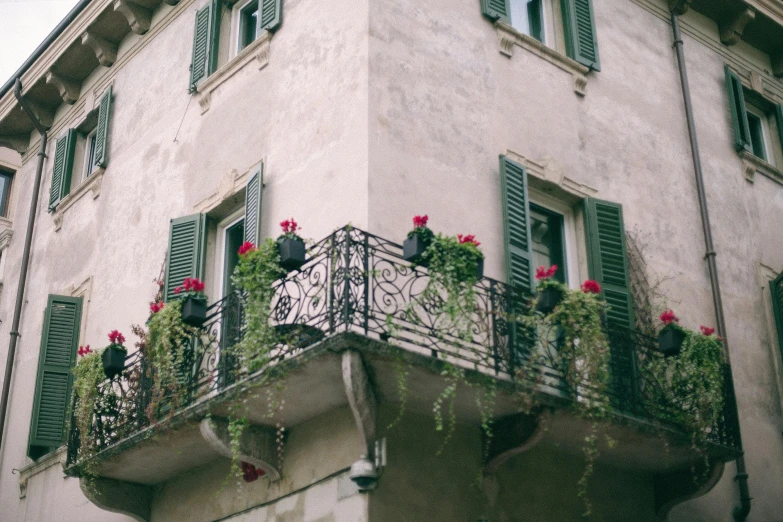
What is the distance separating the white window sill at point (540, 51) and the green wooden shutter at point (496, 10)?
0.32 ft

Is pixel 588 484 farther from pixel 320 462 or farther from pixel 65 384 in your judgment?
pixel 65 384

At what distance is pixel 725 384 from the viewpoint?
480 inches

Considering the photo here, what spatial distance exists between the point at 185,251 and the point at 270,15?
116 inches

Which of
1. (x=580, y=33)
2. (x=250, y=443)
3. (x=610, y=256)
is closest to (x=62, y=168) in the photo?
(x=580, y=33)

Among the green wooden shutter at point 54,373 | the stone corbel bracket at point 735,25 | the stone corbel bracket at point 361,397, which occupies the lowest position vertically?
the stone corbel bracket at point 361,397

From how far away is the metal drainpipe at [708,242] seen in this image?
12.8 m

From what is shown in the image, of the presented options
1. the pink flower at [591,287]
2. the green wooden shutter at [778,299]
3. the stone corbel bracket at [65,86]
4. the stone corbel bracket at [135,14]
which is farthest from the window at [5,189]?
the green wooden shutter at [778,299]

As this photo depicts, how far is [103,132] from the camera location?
643 inches

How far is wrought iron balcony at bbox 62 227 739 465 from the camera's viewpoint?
32.6 feet

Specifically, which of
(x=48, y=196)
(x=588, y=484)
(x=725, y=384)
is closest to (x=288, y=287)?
(x=588, y=484)

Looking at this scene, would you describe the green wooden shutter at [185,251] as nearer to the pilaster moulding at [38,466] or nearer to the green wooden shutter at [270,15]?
the green wooden shutter at [270,15]

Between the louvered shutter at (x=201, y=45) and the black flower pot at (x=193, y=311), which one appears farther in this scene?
the louvered shutter at (x=201, y=45)

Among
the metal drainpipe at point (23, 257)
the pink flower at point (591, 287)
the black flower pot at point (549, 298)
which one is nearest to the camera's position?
the black flower pot at point (549, 298)

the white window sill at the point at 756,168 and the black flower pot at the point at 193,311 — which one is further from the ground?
the white window sill at the point at 756,168
